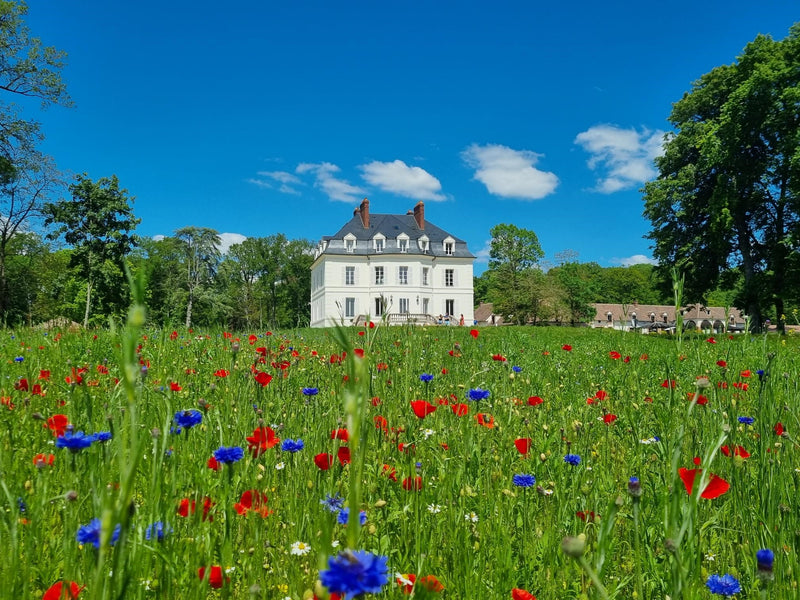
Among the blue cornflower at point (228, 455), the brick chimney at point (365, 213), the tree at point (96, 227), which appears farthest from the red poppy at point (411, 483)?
the brick chimney at point (365, 213)

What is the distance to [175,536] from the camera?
1.36 m

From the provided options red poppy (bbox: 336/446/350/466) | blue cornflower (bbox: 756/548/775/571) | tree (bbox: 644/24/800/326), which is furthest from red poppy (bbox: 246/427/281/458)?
tree (bbox: 644/24/800/326)

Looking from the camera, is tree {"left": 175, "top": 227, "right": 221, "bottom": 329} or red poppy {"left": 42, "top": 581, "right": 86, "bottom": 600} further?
tree {"left": 175, "top": 227, "right": 221, "bottom": 329}

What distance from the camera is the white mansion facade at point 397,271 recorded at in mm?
40938

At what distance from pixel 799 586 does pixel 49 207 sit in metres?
29.7

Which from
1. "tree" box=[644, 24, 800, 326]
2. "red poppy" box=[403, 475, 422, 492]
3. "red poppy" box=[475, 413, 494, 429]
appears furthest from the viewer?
"tree" box=[644, 24, 800, 326]

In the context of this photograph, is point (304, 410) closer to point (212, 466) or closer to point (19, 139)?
point (212, 466)

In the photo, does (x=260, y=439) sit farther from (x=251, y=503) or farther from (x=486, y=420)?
(x=486, y=420)

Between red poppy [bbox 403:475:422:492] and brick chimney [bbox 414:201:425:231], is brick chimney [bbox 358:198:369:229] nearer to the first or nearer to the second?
brick chimney [bbox 414:201:425:231]

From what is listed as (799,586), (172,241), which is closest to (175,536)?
(799,586)

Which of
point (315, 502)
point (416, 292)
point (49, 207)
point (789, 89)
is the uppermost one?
point (789, 89)

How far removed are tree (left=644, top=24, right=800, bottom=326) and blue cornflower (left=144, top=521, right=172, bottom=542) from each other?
2503 centimetres

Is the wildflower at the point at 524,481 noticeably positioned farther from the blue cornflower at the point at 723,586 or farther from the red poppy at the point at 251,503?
the red poppy at the point at 251,503

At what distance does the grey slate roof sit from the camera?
138 feet
